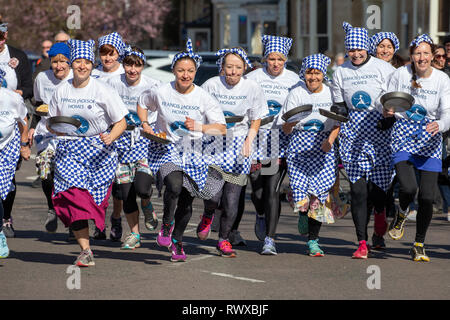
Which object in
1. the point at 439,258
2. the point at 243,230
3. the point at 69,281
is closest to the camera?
the point at 69,281

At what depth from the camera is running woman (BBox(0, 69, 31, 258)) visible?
9484 millimetres

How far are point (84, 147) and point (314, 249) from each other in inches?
90.1

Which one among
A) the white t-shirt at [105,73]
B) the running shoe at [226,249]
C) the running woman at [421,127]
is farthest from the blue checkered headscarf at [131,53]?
the running woman at [421,127]

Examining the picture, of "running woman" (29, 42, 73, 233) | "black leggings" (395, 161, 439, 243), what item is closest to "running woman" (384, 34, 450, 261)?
"black leggings" (395, 161, 439, 243)

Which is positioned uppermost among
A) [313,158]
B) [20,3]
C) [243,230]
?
[20,3]

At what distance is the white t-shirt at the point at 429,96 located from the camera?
912cm

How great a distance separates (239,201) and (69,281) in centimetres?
243

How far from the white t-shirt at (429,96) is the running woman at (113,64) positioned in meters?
2.76

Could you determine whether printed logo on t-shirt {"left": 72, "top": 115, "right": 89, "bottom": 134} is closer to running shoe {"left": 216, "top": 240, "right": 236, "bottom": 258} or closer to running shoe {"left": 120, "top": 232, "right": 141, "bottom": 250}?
running shoe {"left": 120, "top": 232, "right": 141, "bottom": 250}

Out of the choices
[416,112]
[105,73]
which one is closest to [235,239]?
[105,73]

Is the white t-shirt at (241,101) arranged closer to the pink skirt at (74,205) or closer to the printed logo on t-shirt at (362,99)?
the printed logo on t-shirt at (362,99)

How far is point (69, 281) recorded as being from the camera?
26.6 feet
